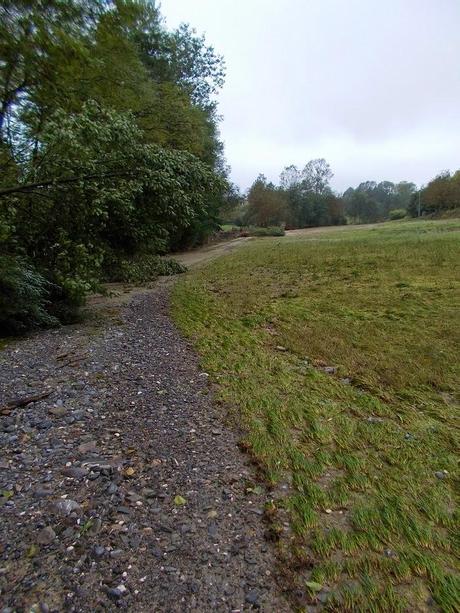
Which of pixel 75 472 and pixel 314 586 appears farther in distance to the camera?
pixel 75 472

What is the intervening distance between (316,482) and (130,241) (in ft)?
18.5

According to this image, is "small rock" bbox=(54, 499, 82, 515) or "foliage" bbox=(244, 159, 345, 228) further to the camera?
"foliage" bbox=(244, 159, 345, 228)

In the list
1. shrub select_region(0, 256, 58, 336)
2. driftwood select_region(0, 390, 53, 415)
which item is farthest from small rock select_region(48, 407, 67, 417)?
shrub select_region(0, 256, 58, 336)

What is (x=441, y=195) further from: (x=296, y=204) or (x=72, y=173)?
(x=72, y=173)

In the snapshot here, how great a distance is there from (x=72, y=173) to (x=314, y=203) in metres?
53.8

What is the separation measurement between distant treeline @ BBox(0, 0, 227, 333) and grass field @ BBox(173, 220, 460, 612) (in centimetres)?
194

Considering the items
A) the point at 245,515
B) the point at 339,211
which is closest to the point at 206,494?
the point at 245,515

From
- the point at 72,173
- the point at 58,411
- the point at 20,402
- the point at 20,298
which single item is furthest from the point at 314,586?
the point at 72,173

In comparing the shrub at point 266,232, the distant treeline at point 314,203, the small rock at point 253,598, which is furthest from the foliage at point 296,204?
the small rock at point 253,598

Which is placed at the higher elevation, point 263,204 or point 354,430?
point 263,204

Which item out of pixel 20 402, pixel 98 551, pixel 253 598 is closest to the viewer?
pixel 253 598

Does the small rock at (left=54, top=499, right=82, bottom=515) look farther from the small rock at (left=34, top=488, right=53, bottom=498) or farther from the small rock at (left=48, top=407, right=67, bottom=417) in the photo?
the small rock at (left=48, top=407, right=67, bottom=417)

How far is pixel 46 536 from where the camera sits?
6.11 ft

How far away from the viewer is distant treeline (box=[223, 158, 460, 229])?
138 feet
